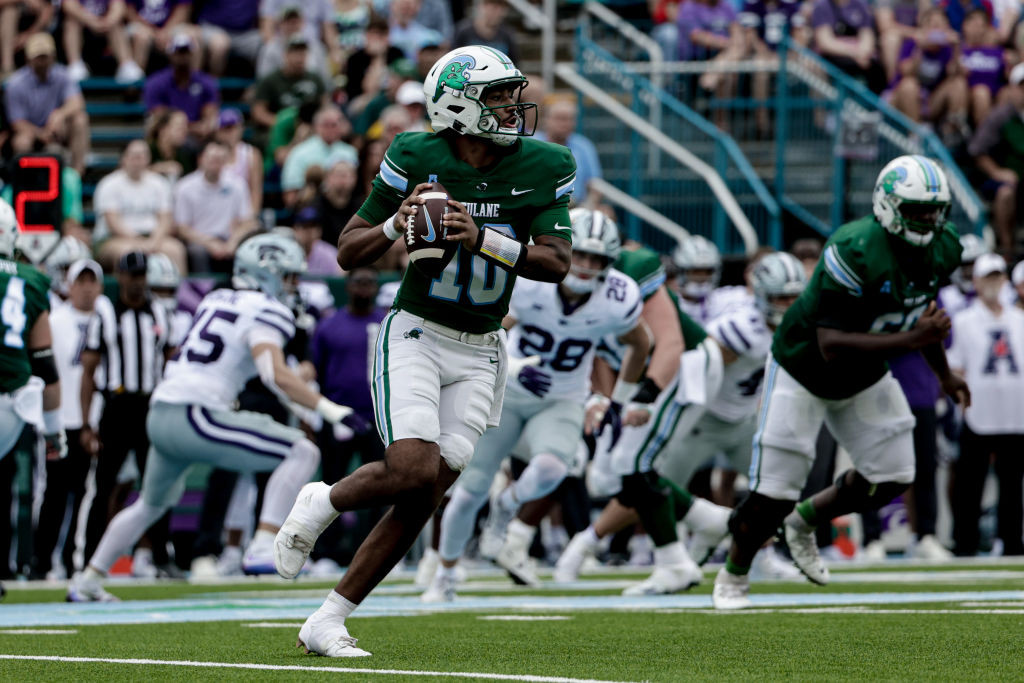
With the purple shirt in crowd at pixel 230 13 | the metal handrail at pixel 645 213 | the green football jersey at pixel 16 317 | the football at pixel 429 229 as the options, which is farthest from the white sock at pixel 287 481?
the purple shirt in crowd at pixel 230 13

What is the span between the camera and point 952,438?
13.2m

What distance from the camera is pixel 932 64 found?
1605 cm

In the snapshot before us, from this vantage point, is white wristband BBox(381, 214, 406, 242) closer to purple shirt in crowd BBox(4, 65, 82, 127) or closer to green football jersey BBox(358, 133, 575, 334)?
green football jersey BBox(358, 133, 575, 334)

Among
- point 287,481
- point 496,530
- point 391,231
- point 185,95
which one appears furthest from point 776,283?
point 185,95

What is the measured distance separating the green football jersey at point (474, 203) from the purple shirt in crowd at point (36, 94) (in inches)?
350

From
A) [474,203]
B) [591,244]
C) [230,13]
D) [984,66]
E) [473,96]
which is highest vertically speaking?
[230,13]

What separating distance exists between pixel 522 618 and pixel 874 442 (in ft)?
5.48

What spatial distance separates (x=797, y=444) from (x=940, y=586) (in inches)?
81.6

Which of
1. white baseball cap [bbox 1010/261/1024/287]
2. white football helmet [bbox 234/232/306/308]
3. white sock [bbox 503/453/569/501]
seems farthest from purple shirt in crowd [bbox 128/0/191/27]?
white sock [bbox 503/453/569/501]

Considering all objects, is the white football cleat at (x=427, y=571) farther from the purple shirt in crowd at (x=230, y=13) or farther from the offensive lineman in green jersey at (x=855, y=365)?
the purple shirt in crowd at (x=230, y=13)

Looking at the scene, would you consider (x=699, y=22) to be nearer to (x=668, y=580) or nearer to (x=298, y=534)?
(x=668, y=580)

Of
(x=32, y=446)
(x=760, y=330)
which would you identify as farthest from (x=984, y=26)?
(x=32, y=446)

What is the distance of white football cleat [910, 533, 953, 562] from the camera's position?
1188cm

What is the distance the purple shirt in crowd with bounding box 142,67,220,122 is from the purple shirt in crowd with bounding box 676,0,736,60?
13.6 feet
